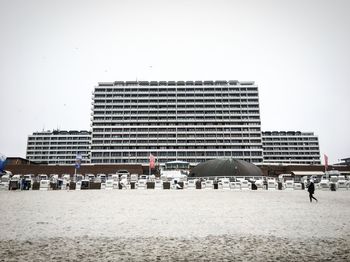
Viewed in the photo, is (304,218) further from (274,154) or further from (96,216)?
(274,154)

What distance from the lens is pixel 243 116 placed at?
343 ft

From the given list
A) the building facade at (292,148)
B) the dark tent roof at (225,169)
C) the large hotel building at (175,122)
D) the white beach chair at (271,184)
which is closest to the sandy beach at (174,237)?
the white beach chair at (271,184)

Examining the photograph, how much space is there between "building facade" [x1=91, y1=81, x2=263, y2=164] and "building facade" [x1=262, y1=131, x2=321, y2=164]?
4229 centimetres

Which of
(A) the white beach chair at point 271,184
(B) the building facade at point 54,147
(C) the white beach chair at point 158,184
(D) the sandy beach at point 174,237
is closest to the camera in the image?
(D) the sandy beach at point 174,237

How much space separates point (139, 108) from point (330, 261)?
10279cm

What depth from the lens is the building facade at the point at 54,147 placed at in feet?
464

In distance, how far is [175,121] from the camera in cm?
10388

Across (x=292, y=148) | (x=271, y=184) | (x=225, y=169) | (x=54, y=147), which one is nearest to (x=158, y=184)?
(x=271, y=184)

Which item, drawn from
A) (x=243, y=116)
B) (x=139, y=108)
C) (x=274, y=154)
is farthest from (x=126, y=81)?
(x=274, y=154)

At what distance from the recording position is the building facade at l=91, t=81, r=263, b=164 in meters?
100

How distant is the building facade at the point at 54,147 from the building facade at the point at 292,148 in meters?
94.2

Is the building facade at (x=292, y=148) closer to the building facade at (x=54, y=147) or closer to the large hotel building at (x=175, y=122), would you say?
the large hotel building at (x=175, y=122)

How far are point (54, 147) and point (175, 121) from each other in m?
74.5

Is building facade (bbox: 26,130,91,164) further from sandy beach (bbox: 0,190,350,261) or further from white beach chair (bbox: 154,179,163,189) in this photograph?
sandy beach (bbox: 0,190,350,261)
